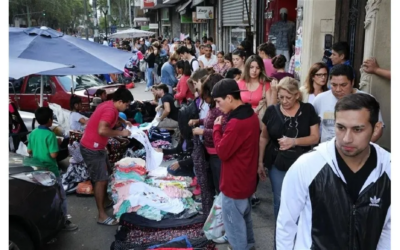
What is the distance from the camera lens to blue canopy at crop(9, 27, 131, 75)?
5.58 m

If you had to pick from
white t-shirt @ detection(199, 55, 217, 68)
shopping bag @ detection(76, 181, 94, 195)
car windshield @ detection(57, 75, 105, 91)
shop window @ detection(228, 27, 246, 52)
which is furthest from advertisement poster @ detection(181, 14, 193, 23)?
shopping bag @ detection(76, 181, 94, 195)

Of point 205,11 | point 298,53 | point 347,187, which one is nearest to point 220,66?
point 298,53

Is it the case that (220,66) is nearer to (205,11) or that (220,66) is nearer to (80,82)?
(80,82)

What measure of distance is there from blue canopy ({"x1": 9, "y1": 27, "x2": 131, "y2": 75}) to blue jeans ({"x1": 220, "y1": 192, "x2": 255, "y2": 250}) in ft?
9.16

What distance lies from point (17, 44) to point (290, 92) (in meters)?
4.11

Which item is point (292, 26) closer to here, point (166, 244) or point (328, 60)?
point (328, 60)

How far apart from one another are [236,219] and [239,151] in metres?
0.73

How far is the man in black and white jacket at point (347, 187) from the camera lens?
2152mm

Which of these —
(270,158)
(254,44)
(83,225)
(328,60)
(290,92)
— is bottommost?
(83,225)

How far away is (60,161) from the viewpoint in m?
8.00

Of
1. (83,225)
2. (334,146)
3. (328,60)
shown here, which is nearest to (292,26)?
(328,60)

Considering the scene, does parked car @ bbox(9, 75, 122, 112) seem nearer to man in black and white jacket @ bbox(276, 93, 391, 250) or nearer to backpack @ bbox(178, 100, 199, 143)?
backpack @ bbox(178, 100, 199, 143)

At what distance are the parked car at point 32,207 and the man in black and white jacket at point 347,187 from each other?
2904 mm

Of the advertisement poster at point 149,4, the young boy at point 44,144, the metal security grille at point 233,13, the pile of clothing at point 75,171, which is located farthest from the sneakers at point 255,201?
Result: the advertisement poster at point 149,4
